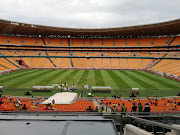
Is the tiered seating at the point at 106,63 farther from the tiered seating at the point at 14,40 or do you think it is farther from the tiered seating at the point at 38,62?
the tiered seating at the point at 14,40

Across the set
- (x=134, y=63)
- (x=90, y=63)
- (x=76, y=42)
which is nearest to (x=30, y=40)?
(x=76, y=42)

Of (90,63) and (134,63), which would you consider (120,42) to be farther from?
(90,63)

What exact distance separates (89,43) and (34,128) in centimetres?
6995

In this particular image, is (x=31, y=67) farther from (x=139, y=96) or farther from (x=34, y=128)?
(x=34, y=128)

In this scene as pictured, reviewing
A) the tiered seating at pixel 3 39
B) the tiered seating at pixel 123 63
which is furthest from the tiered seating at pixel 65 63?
the tiered seating at pixel 3 39

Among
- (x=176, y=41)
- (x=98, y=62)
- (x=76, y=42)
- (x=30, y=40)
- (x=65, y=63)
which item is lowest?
(x=65, y=63)

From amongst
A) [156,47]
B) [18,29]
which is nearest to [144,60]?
[156,47]

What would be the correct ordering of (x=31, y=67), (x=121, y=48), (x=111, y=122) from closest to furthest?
(x=111, y=122) → (x=31, y=67) → (x=121, y=48)

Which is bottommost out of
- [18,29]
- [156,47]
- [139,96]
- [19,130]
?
[139,96]

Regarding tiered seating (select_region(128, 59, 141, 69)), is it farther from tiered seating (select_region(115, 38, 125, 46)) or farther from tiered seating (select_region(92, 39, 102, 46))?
tiered seating (select_region(92, 39, 102, 46))

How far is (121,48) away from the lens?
67750 millimetres

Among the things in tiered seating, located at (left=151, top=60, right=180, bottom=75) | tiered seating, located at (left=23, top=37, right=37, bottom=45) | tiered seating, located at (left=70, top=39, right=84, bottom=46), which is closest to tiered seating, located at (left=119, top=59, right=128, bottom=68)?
tiered seating, located at (left=151, top=60, right=180, bottom=75)

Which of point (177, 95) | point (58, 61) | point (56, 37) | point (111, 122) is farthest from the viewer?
point (56, 37)

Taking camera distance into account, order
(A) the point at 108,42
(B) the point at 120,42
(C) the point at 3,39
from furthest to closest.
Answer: (A) the point at 108,42
(B) the point at 120,42
(C) the point at 3,39
